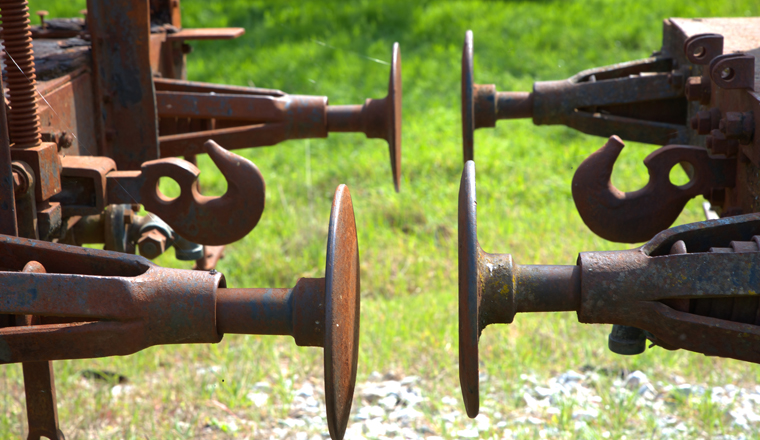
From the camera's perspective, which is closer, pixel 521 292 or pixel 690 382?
pixel 521 292

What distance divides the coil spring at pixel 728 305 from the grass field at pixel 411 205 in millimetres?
1543

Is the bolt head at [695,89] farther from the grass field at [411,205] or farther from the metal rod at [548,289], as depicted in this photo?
the grass field at [411,205]

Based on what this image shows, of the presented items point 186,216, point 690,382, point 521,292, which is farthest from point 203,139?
point 690,382

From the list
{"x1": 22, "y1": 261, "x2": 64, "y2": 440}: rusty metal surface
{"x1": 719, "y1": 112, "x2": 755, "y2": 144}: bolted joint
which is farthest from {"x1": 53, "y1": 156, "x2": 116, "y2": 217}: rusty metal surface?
{"x1": 719, "y1": 112, "x2": 755, "y2": 144}: bolted joint

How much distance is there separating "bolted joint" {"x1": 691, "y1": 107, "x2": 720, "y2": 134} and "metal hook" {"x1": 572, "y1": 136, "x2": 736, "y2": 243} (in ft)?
0.23

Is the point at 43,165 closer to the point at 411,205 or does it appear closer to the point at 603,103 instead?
the point at 603,103

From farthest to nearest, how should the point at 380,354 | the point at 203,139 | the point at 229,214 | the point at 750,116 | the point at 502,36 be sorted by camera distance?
1. the point at 502,36
2. the point at 380,354
3. the point at 203,139
4. the point at 229,214
5. the point at 750,116

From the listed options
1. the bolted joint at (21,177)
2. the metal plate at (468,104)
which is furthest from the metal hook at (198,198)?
the metal plate at (468,104)

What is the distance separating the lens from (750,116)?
1.69 meters

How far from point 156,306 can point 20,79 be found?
2.53 ft

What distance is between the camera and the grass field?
129 inches

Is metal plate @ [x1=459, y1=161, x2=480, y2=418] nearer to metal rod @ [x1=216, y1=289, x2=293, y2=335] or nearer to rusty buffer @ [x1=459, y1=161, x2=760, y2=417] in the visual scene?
rusty buffer @ [x1=459, y1=161, x2=760, y2=417]

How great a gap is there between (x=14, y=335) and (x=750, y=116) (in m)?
1.74

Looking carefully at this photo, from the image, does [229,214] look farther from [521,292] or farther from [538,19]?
[538,19]
